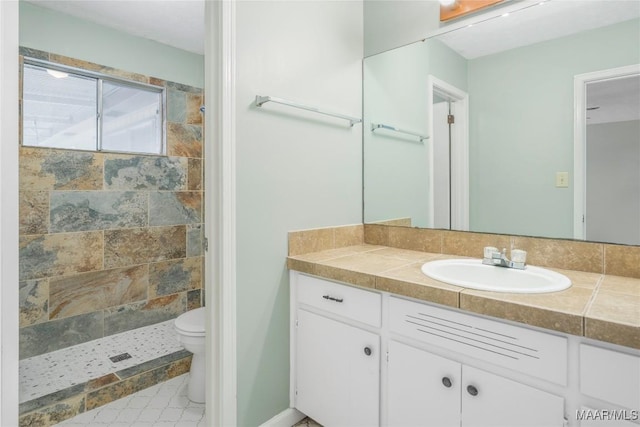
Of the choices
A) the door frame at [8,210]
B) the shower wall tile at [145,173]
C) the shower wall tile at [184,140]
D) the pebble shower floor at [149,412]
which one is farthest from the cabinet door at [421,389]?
the shower wall tile at [184,140]

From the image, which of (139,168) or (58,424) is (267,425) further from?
(139,168)

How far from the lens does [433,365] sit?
118cm

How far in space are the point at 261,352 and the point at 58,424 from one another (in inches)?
45.4

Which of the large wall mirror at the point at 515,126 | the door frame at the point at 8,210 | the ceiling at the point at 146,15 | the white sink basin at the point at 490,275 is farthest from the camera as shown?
the ceiling at the point at 146,15

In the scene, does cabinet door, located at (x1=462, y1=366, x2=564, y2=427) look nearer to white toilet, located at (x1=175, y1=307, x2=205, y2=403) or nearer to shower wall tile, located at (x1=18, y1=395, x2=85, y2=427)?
white toilet, located at (x1=175, y1=307, x2=205, y2=403)

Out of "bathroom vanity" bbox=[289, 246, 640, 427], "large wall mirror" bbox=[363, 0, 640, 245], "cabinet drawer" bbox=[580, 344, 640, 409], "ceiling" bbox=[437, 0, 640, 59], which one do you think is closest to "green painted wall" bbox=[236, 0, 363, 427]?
"bathroom vanity" bbox=[289, 246, 640, 427]

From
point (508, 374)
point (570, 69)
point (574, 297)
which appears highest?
point (570, 69)

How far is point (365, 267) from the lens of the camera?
142 centimetres

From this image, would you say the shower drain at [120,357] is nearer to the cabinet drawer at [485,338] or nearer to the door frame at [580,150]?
the cabinet drawer at [485,338]

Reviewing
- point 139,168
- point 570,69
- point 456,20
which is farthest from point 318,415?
point 139,168

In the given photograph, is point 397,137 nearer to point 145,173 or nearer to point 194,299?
point 145,173

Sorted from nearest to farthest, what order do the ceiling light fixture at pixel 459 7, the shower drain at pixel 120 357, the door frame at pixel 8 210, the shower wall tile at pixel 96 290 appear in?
the door frame at pixel 8 210 < the ceiling light fixture at pixel 459 7 < the shower drain at pixel 120 357 < the shower wall tile at pixel 96 290

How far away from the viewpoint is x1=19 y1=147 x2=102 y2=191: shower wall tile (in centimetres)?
233

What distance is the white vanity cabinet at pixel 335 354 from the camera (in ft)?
4.45
